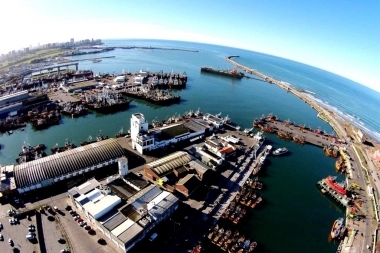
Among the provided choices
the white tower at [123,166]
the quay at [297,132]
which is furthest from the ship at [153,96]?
the white tower at [123,166]

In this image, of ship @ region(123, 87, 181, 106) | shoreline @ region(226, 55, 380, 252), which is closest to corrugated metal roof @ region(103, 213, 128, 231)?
shoreline @ region(226, 55, 380, 252)

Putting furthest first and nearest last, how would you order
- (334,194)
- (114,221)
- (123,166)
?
(334,194)
(123,166)
(114,221)

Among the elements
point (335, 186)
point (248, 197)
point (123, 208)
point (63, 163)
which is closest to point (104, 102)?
point (63, 163)

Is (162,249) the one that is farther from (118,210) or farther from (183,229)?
(118,210)

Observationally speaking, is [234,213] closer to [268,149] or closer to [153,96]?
[268,149]

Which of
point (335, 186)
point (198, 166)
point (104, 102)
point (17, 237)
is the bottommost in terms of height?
point (17, 237)

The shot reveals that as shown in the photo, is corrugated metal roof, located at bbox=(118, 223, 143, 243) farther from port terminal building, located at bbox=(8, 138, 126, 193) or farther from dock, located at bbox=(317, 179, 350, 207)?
dock, located at bbox=(317, 179, 350, 207)

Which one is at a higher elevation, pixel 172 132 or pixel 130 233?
pixel 172 132

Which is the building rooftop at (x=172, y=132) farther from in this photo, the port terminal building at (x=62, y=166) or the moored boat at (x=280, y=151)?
the moored boat at (x=280, y=151)
